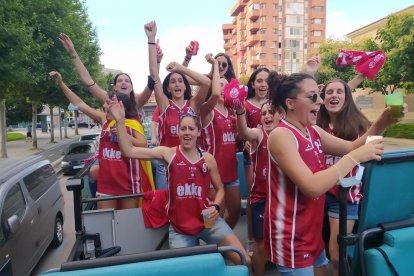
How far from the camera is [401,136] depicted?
2547cm

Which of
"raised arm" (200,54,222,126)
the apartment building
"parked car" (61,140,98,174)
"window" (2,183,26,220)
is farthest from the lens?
the apartment building

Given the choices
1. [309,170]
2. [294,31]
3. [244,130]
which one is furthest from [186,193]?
[294,31]

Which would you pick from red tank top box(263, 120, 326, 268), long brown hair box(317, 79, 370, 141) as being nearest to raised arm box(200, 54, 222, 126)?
long brown hair box(317, 79, 370, 141)

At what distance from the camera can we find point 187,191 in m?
2.78

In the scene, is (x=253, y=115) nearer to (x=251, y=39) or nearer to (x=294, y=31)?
(x=251, y=39)

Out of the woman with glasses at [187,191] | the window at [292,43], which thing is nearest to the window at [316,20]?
the window at [292,43]

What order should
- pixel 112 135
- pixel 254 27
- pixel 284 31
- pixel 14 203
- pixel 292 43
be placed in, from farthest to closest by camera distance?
pixel 254 27, pixel 292 43, pixel 284 31, pixel 14 203, pixel 112 135

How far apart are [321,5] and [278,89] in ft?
254

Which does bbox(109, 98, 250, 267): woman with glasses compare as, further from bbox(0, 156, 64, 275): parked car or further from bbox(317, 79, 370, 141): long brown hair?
bbox(0, 156, 64, 275): parked car

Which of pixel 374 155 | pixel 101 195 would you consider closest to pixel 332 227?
pixel 374 155

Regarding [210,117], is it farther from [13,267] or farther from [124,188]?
[13,267]

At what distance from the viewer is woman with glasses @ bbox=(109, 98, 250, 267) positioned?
2.79 m

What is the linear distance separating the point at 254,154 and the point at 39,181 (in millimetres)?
3990

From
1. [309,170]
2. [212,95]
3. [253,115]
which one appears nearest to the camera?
[309,170]
